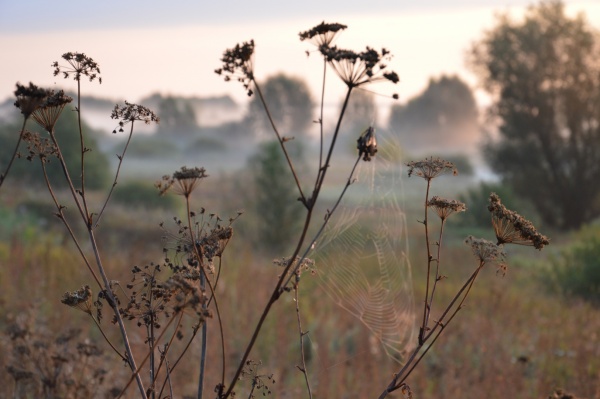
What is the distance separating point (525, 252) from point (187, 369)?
1667cm

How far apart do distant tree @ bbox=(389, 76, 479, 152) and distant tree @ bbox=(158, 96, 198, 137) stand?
32.5m

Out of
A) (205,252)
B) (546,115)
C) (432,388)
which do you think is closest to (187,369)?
(432,388)

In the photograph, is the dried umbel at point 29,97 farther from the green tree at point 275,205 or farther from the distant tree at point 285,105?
the distant tree at point 285,105

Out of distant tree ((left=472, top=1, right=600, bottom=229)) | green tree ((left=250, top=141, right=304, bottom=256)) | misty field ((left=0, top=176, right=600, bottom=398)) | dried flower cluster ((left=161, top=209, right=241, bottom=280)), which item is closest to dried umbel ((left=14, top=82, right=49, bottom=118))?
dried flower cluster ((left=161, top=209, right=241, bottom=280))

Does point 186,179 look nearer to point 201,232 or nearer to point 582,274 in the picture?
point 201,232

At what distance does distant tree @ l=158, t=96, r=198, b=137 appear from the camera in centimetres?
10719

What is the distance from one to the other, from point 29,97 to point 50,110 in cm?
20

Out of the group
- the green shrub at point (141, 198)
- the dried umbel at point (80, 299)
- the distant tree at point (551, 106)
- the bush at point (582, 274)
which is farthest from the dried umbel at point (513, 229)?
the distant tree at point (551, 106)

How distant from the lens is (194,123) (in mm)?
114312

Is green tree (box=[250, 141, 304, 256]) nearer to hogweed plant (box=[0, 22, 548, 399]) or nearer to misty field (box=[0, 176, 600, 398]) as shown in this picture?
misty field (box=[0, 176, 600, 398])

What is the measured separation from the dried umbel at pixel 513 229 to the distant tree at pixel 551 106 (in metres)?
26.0

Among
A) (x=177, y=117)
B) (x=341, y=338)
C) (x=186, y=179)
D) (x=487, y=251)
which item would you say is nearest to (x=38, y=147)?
(x=186, y=179)

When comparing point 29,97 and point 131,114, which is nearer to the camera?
point 29,97

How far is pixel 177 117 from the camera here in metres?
111
